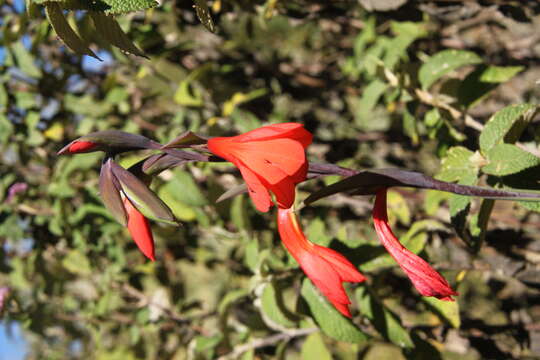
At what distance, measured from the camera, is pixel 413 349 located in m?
1.01

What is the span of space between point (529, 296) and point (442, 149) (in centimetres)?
67

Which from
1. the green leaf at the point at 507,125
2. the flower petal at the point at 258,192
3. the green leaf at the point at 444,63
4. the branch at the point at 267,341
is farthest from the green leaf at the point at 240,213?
the flower petal at the point at 258,192

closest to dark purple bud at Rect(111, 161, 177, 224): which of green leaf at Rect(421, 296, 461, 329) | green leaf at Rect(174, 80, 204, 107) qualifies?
green leaf at Rect(421, 296, 461, 329)

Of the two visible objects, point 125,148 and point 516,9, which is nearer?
point 125,148

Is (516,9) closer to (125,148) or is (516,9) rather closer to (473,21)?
(473,21)

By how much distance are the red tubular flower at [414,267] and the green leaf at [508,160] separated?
0.67 feet

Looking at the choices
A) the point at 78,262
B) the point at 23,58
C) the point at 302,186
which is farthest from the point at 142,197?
the point at 78,262

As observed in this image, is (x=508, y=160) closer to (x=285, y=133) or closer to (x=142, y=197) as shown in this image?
(x=285, y=133)

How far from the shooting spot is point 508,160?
665 millimetres

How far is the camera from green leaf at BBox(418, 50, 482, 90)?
99cm

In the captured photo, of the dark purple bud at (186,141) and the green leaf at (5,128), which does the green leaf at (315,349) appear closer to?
the dark purple bud at (186,141)

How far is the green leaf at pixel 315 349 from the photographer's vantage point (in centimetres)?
108

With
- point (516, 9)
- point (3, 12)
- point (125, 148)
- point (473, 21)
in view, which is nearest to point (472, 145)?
point (516, 9)

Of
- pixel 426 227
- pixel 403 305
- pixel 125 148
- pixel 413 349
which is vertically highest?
pixel 125 148
